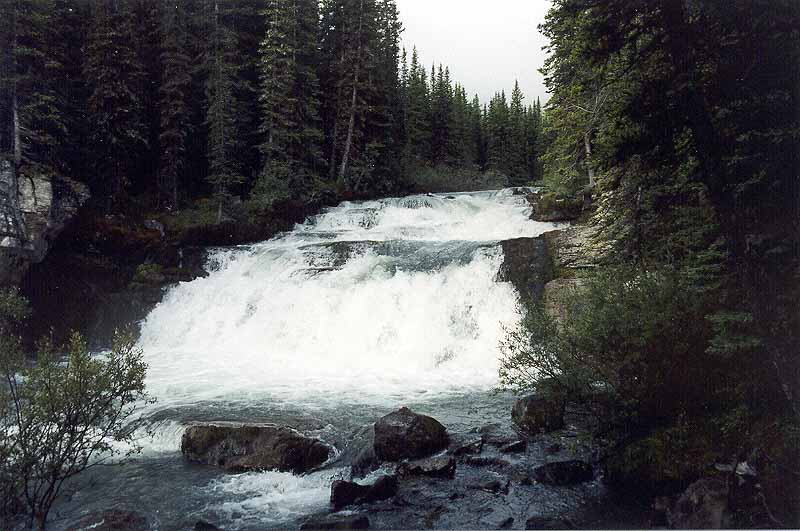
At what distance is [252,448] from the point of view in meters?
9.63

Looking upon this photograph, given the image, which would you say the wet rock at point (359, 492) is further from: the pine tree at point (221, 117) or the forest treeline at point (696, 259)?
the pine tree at point (221, 117)

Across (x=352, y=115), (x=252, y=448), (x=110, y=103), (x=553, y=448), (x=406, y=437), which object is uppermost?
(x=352, y=115)

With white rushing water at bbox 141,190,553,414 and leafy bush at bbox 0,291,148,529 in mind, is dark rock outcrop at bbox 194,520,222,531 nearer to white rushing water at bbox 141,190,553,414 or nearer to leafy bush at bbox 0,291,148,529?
leafy bush at bbox 0,291,148,529

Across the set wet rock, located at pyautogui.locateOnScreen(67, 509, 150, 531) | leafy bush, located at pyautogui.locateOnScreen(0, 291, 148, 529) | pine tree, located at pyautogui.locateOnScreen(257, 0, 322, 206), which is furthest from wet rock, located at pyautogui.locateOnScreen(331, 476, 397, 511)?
pine tree, located at pyautogui.locateOnScreen(257, 0, 322, 206)

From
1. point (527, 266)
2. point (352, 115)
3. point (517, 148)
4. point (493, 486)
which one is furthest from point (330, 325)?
point (517, 148)

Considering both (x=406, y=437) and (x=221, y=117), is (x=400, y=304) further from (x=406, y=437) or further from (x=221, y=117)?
(x=221, y=117)

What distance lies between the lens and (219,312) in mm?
21375

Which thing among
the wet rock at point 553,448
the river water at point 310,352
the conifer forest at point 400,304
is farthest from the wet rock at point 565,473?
the river water at point 310,352

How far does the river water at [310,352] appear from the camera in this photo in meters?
8.59

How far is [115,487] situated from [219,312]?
13.0 metres

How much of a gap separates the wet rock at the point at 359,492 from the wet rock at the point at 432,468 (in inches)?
27.6

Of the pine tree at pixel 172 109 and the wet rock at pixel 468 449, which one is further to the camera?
the pine tree at pixel 172 109

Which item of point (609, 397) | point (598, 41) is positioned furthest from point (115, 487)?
point (598, 41)

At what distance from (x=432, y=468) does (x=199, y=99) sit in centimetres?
2893
